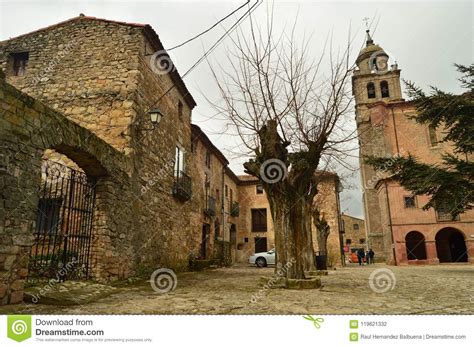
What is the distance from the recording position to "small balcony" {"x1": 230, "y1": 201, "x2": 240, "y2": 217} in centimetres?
2298

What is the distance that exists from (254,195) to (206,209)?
10073mm

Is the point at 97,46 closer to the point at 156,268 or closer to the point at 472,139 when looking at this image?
the point at 156,268

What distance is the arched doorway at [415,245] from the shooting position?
67.6ft

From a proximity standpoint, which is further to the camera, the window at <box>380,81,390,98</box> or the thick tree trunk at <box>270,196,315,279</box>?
the window at <box>380,81,390,98</box>

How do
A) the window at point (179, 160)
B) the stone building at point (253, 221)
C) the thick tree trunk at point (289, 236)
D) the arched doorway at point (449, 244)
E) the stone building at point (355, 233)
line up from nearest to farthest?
the thick tree trunk at point (289, 236) < the window at point (179, 160) < the arched doorway at point (449, 244) < the stone building at point (253, 221) < the stone building at point (355, 233)

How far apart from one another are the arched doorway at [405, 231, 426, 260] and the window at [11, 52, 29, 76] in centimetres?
2206

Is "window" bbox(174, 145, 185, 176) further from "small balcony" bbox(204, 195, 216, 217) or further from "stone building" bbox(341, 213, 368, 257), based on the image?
"stone building" bbox(341, 213, 368, 257)

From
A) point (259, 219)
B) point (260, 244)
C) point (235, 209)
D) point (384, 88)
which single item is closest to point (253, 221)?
point (259, 219)

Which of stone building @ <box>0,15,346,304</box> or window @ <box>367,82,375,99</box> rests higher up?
window @ <box>367,82,375,99</box>

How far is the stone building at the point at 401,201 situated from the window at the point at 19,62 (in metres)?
14.0

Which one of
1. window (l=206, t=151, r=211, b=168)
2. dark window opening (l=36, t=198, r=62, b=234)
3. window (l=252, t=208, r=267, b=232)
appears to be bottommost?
dark window opening (l=36, t=198, r=62, b=234)

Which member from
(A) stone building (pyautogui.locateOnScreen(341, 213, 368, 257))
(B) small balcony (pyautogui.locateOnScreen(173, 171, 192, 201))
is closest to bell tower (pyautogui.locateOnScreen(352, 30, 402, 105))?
(A) stone building (pyautogui.locateOnScreen(341, 213, 368, 257))

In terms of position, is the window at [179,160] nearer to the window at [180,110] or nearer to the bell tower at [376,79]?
the window at [180,110]

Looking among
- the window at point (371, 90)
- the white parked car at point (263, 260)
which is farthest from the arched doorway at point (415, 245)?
the window at point (371, 90)
